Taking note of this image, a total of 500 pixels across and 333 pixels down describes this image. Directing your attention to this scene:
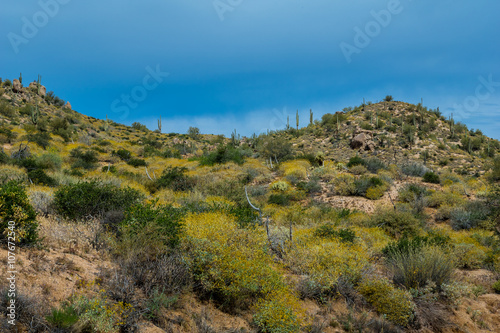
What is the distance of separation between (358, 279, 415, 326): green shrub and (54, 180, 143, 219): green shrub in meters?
6.44

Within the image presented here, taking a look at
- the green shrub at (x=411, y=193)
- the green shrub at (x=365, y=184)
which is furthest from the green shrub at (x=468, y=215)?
the green shrub at (x=365, y=184)

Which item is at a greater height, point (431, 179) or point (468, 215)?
point (431, 179)

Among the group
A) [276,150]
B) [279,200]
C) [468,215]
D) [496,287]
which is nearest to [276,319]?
[496,287]

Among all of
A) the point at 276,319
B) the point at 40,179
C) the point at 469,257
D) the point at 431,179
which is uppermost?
the point at 431,179

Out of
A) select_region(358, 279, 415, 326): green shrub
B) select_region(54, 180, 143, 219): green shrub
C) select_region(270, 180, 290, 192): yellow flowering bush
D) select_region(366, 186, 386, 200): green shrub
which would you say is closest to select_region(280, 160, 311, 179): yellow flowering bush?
select_region(270, 180, 290, 192): yellow flowering bush

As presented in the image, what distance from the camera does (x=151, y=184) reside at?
1598 centimetres

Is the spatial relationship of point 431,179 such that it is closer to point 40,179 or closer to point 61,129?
point 40,179

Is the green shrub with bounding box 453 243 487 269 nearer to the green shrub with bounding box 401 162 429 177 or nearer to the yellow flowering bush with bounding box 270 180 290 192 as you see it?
the yellow flowering bush with bounding box 270 180 290 192

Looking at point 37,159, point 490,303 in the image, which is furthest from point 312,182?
point 37,159

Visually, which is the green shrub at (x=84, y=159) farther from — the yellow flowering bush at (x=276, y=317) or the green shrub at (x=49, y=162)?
the yellow flowering bush at (x=276, y=317)

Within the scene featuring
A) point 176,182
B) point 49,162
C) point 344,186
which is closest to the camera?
point 176,182

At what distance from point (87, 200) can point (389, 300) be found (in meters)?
7.77

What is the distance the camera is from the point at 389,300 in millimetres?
5734

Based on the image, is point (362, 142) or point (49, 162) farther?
point (362, 142)
